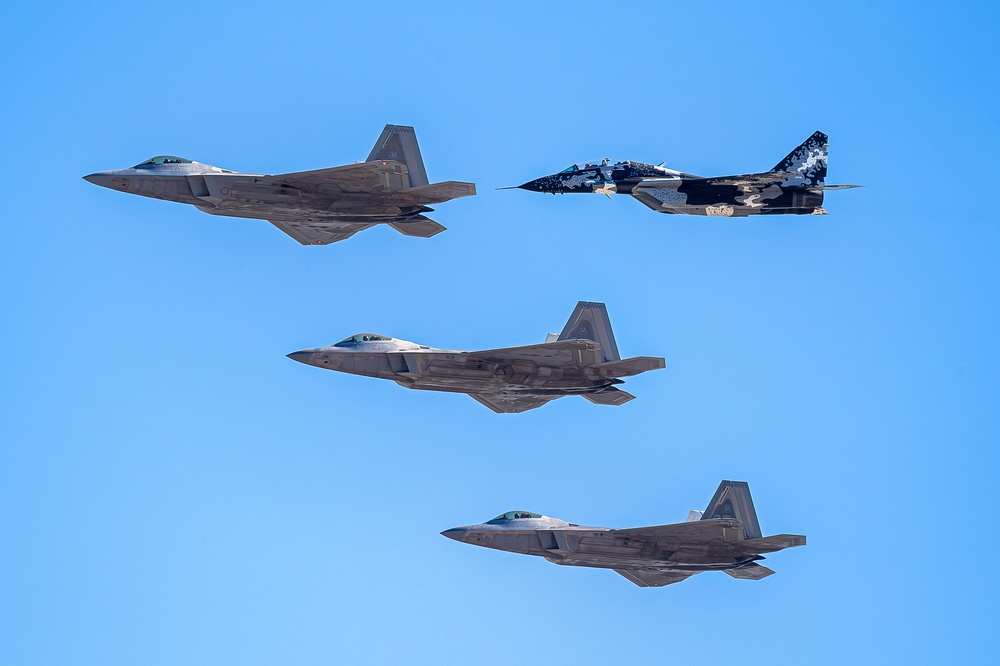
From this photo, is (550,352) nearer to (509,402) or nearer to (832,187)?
(509,402)

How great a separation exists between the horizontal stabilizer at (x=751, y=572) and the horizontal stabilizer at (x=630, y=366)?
1002cm

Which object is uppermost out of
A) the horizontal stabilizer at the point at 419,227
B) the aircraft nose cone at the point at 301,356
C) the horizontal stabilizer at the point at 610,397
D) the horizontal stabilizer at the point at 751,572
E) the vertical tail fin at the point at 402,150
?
the vertical tail fin at the point at 402,150

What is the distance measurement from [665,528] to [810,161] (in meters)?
18.0

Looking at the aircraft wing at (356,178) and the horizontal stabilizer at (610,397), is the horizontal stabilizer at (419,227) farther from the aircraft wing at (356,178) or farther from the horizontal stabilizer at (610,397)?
the horizontal stabilizer at (610,397)

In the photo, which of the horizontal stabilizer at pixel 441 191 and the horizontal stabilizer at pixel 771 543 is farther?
the horizontal stabilizer at pixel 771 543

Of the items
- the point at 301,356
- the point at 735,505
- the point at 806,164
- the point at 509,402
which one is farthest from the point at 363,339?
the point at 806,164

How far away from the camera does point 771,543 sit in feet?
178

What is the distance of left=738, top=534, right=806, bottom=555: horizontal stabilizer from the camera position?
5334cm

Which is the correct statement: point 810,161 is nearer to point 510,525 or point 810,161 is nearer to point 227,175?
point 510,525

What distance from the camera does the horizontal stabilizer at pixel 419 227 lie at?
5341 cm

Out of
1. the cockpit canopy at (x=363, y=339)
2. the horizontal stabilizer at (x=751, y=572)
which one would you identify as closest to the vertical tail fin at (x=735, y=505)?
the horizontal stabilizer at (x=751, y=572)

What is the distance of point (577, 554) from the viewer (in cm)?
5634

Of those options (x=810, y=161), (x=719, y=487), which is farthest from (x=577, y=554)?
(x=810, y=161)

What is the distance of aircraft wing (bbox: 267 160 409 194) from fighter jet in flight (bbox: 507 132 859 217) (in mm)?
13257
